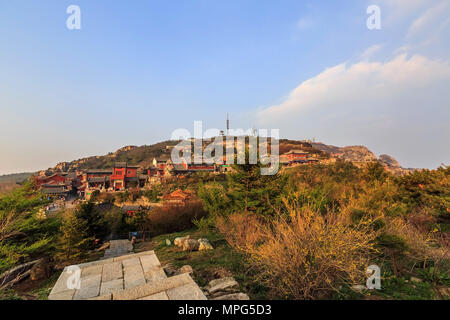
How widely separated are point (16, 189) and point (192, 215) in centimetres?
798

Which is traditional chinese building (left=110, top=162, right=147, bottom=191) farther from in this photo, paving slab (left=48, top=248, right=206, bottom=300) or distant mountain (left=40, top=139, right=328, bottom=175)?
paving slab (left=48, top=248, right=206, bottom=300)

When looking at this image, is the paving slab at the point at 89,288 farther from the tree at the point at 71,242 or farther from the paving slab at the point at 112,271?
the tree at the point at 71,242

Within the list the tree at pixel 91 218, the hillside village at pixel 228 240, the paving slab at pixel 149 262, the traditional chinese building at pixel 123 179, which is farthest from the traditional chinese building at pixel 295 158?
the paving slab at pixel 149 262

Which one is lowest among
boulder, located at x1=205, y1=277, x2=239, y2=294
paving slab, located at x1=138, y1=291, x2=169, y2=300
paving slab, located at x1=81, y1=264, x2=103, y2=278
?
paving slab, located at x1=81, y1=264, x2=103, y2=278

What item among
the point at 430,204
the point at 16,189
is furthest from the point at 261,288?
the point at 430,204

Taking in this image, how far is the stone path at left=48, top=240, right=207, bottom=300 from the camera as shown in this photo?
2717 millimetres

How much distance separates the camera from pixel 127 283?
141 inches

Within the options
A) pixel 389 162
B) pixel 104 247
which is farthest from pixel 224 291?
pixel 389 162

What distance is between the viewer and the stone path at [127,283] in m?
2.72

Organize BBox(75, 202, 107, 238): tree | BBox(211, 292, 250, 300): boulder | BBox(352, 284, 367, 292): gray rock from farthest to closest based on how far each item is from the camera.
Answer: BBox(75, 202, 107, 238): tree
BBox(352, 284, 367, 292): gray rock
BBox(211, 292, 250, 300): boulder

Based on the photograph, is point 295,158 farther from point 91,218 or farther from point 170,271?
point 170,271

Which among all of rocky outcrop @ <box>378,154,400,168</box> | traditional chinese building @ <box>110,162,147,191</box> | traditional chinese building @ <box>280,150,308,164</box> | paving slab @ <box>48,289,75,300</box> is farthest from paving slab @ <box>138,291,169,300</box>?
rocky outcrop @ <box>378,154,400,168</box>
